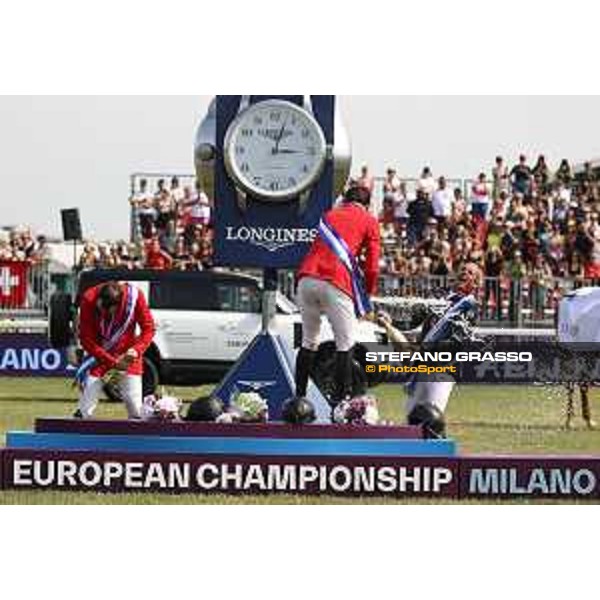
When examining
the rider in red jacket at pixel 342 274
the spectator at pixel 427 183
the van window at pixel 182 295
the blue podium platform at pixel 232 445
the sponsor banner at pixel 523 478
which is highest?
the spectator at pixel 427 183

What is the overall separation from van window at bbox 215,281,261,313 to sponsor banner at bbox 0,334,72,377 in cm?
362

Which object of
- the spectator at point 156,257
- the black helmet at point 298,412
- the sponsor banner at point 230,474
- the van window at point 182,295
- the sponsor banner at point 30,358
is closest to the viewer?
the sponsor banner at point 230,474

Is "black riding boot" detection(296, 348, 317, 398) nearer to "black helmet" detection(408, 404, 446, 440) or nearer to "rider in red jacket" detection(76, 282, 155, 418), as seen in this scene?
"black helmet" detection(408, 404, 446, 440)

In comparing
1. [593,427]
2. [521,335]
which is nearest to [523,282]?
[521,335]

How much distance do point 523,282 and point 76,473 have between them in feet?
55.7

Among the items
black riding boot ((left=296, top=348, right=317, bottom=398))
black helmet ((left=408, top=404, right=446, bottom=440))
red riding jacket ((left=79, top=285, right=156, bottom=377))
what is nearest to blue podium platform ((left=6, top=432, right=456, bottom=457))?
black helmet ((left=408, top=404, right=446, bottom=440))

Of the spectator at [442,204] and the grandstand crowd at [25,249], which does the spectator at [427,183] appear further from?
the grandstand crowd at [25,249]

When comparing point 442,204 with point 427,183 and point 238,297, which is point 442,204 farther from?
point 238,297

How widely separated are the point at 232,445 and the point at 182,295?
41.3 feet

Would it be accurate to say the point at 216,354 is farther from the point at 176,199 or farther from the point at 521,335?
the point at 521,335

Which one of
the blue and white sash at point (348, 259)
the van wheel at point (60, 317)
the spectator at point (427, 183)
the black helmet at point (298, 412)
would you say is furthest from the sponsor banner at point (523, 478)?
the spectator at point (427, 183)

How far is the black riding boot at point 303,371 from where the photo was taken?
567 inches

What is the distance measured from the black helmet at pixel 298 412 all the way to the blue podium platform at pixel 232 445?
39cm

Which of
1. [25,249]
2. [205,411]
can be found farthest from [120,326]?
[25,249]
